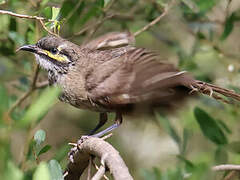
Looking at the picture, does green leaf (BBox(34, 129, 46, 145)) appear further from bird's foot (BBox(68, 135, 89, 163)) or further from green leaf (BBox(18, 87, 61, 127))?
green leaf (BBox(18, 87, 61, 127))

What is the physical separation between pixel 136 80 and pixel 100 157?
91cm

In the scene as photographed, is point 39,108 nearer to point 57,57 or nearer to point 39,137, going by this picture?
point 39,137

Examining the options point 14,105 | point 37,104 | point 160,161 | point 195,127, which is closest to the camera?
point 37,104

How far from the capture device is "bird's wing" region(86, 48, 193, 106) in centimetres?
334

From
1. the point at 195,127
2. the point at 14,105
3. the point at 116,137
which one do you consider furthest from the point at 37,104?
the point at 116,137

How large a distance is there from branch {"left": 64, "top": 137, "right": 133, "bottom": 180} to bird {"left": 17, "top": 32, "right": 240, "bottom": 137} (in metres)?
0.45

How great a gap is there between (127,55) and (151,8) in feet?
4.78

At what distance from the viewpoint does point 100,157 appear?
8.52ft

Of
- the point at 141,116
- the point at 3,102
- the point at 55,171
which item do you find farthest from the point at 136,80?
the point at 3,102

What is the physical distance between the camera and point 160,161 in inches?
270

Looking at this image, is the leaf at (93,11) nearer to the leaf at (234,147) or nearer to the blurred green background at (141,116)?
the blurred green background at (141,116)

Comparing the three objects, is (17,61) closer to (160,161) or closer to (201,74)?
(201,74)

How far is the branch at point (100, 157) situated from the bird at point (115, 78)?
0.45 metres

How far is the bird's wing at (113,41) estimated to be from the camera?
4359mm
